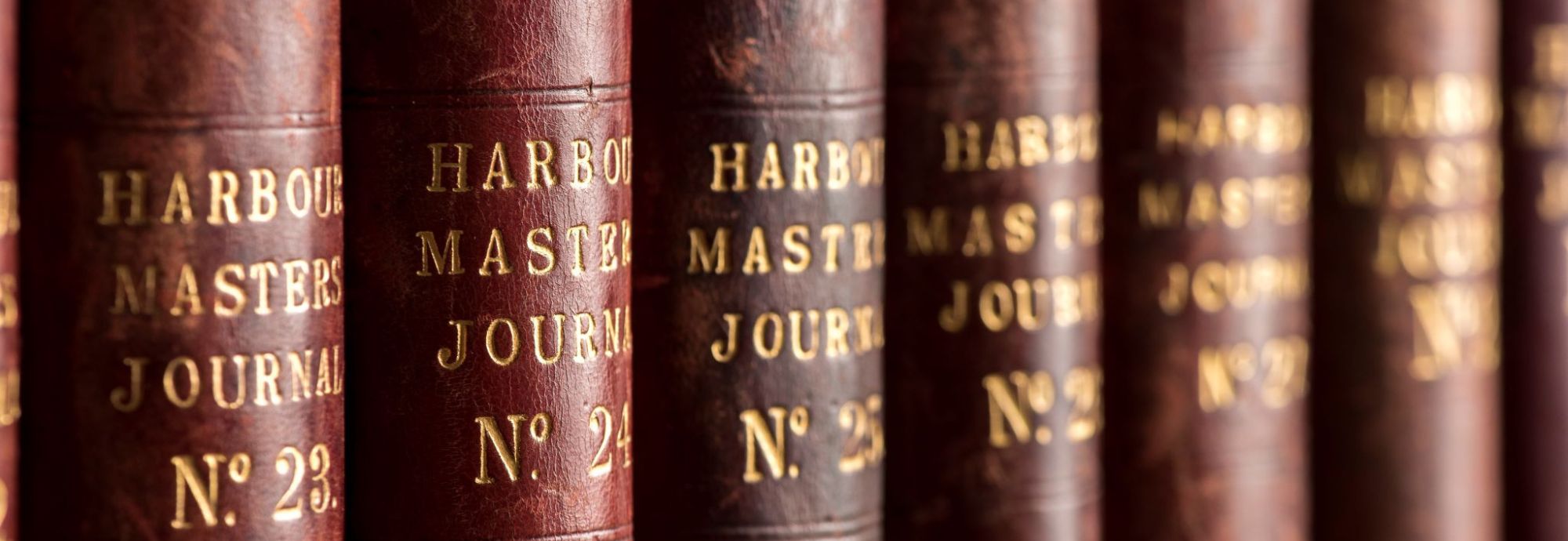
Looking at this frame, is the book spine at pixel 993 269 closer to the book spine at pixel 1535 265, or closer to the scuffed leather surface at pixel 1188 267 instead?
the scuffed leather surface at pixel 1188 267

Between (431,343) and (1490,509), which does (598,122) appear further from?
(1490,509)

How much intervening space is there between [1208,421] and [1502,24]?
0.83 feet

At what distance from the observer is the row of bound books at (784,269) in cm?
48

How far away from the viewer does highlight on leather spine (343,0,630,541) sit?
1.71ft

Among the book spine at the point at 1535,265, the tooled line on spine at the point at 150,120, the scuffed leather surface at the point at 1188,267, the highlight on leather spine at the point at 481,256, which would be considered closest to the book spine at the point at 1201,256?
the scuffed leather surface at the point at 1188,267

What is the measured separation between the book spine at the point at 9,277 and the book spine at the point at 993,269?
300mm

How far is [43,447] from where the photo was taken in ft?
1.61

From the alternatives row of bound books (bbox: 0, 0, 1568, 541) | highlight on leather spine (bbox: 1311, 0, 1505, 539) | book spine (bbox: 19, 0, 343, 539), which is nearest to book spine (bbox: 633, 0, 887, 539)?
row of bound books (bbox: 0, 0, 1568, 541)

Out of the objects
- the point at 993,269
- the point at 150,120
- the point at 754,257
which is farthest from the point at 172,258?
the point at 993,269

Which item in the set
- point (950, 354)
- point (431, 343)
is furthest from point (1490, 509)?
point (431, 343)

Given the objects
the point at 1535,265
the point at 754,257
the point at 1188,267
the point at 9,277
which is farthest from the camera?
the point at 1535,265

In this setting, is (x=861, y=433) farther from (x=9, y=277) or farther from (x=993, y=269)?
(x=9, y=277)

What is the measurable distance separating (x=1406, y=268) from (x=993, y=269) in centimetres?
24

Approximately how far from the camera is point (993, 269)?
2.19 ft
